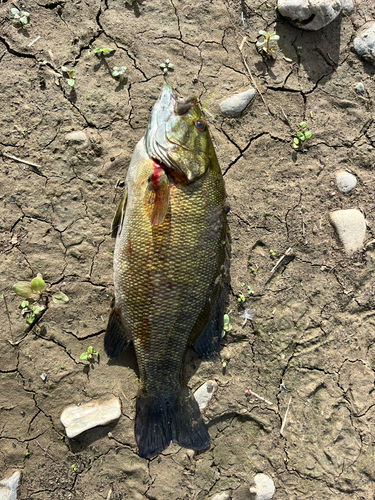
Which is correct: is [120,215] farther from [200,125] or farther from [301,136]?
[301,136]

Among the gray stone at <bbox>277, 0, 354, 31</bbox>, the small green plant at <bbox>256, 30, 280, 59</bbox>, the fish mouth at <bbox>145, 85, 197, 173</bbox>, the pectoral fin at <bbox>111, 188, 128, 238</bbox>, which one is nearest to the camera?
the fish mouth at <bbox>145, 85, 197, 173</bbox>

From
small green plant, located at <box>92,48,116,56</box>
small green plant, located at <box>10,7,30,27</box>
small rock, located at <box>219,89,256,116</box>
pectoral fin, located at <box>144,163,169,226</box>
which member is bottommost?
pectoral fin, located at <box>144,163,169,226</box>

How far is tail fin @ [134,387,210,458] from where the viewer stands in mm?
2842

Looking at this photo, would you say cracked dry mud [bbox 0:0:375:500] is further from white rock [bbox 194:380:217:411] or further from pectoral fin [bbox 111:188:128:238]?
pectoral fin [bbox 111:188:128:238]

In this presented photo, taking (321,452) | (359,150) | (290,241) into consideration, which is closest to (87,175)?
(290,241)

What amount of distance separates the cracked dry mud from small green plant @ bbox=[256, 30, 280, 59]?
0.24ft

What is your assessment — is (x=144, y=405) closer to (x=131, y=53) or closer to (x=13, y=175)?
(x=13, y=175)

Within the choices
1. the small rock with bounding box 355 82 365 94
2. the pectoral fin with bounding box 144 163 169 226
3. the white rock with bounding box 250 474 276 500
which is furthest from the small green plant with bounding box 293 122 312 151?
the white rock with bounding box 250 474 276 500

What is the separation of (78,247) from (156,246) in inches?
35.1

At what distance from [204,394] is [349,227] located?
2.04 metres

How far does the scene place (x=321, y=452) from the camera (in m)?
3.23

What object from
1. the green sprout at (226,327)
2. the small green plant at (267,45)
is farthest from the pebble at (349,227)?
the small green plant at (267,45)

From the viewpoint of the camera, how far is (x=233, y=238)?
328 centimetres

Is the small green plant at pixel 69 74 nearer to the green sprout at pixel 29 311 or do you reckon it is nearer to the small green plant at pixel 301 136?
the green sprout at pixel 29 311
